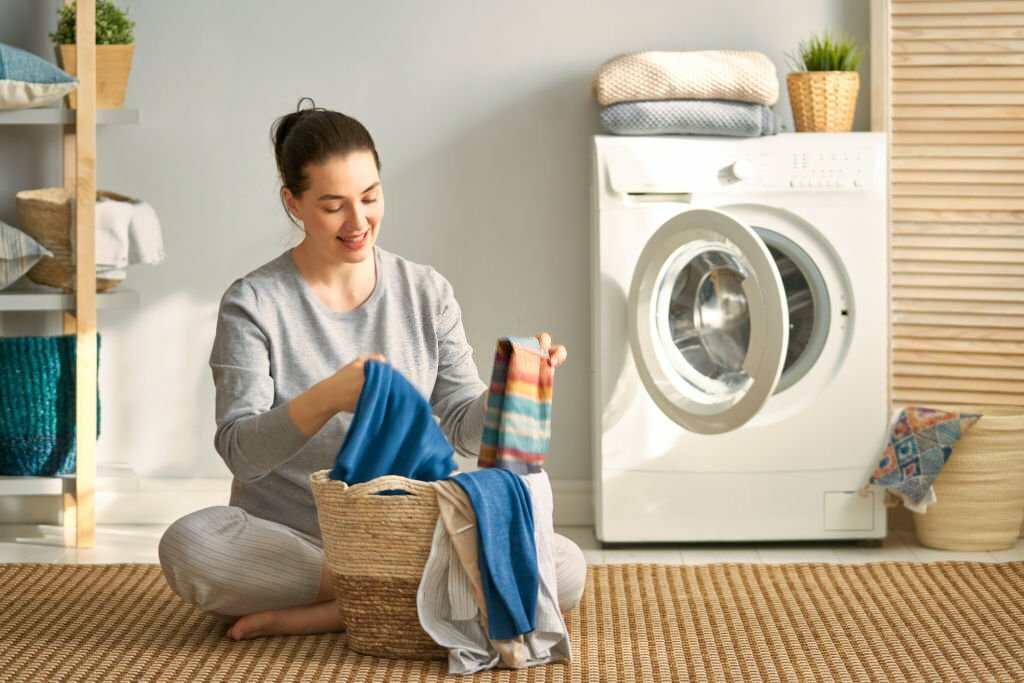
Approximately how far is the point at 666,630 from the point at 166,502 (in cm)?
149

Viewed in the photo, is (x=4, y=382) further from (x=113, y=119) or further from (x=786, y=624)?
(x=786, y=624)

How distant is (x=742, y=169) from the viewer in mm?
2691

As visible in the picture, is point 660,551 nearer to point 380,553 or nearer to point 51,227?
point 380,553

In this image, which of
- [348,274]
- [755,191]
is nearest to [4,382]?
[348,274]

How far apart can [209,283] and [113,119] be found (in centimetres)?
45

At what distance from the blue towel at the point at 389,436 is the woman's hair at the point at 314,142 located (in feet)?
1.20

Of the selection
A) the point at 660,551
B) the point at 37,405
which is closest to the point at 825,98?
the point at 660,551

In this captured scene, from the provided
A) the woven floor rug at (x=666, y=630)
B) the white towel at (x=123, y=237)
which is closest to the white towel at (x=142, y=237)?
the white towel at (x=123, y=237)

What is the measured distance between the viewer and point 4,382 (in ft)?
9.04

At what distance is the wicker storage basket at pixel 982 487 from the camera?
2.68 m

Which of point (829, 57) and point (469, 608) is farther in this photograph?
point (829, 57)

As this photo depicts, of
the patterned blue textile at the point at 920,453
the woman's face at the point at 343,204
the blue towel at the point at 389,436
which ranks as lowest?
the patterned blue textile at the point at 920,453

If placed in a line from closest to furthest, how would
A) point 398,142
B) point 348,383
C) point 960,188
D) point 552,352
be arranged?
point 348,383 < point 552,352 < point 960,188 < point 398,142

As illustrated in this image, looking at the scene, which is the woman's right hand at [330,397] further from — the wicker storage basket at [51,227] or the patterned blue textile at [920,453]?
the patterned blue textile at [920,453]
